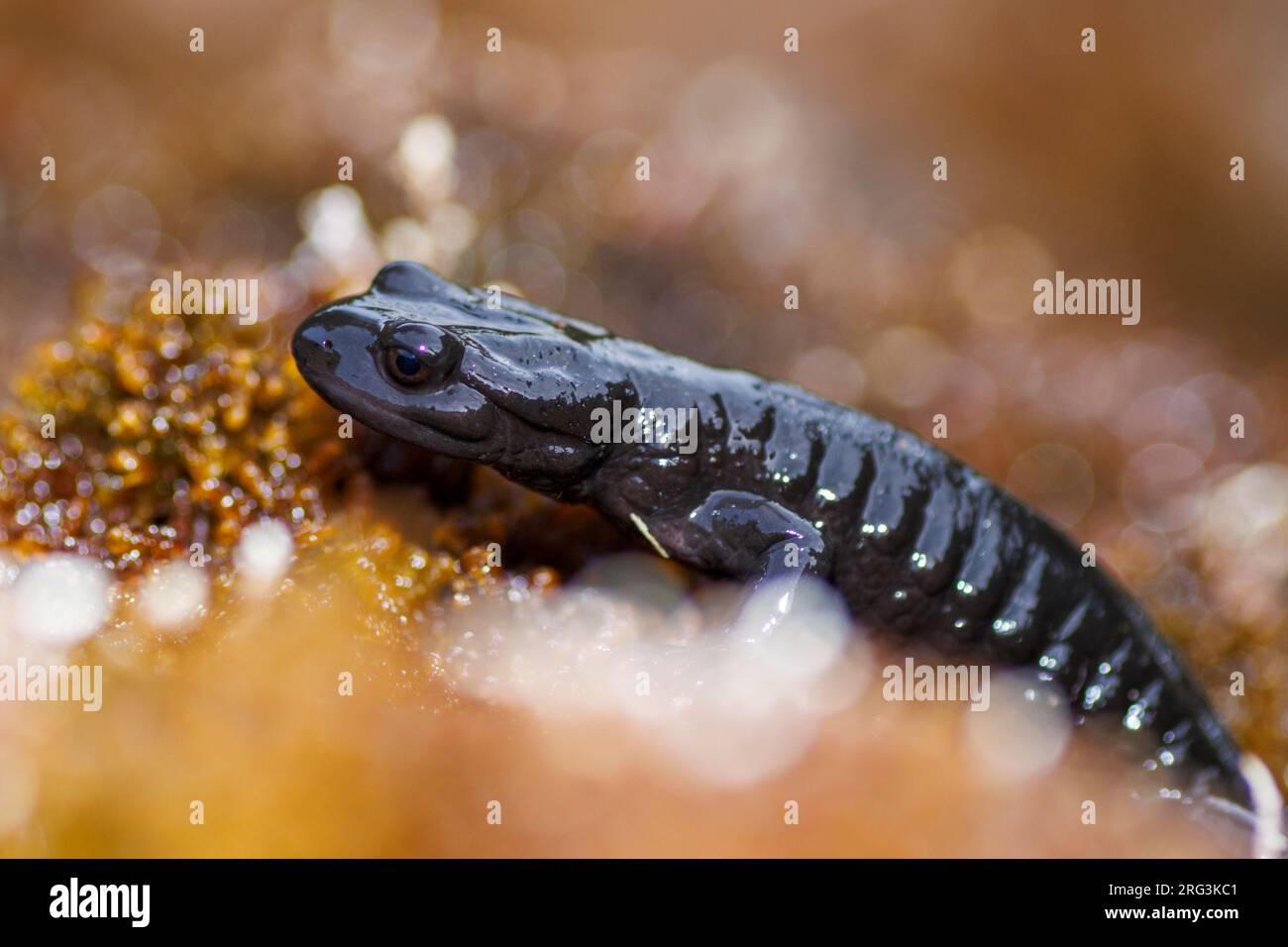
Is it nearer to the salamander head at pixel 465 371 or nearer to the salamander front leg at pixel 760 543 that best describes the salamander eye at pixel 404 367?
the salamander head at pixel 465 371

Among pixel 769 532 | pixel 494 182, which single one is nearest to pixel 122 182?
pixel 494 182

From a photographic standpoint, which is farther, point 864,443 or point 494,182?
point 494,182

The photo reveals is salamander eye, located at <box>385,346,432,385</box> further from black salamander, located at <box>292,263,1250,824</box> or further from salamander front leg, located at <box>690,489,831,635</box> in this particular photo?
salamander front leg, located at <box>690,489,831,635</box>

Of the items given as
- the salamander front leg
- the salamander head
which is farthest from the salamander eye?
the salamander front leg

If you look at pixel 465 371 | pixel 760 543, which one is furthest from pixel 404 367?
pixel 760 543

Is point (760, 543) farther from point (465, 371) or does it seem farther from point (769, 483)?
point (465, 371)

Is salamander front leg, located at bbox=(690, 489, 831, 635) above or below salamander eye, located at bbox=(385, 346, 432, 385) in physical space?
below

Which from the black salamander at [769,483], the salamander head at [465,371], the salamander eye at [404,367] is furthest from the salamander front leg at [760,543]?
the salamander eye at [404,367]
